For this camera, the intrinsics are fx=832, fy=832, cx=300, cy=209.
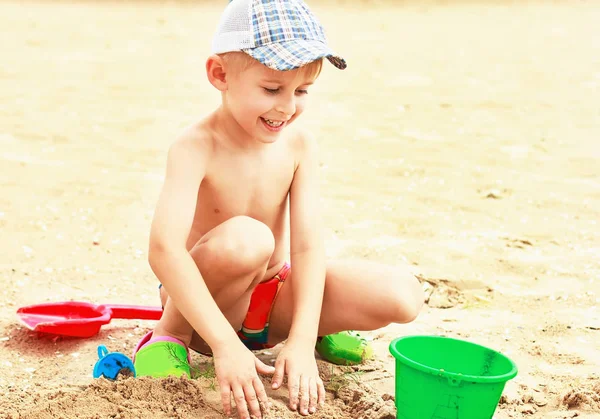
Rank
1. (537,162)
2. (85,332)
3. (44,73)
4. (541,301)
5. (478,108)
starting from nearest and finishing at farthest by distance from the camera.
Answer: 1. (85,332)
2. (541,301)
3. (537,162)
4. (478,108)
5. (44,73)

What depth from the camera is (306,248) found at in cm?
260

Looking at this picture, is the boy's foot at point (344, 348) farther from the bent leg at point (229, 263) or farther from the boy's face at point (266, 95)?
the boy's face at point (266, 95)

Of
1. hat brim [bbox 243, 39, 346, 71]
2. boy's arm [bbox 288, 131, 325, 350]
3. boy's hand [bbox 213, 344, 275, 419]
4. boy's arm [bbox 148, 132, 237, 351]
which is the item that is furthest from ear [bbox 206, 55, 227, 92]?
boy's hand [bbox 213, 344, 275, 419]

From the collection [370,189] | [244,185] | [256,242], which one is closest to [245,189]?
[244,185]

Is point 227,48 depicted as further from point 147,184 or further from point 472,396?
point 147,184

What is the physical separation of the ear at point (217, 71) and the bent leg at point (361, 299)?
0.64 m

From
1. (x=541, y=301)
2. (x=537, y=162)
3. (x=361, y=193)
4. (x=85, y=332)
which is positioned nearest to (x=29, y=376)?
(x=85, y=332)

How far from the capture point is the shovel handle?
2984 mm

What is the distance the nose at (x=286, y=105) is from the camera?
2336 mm

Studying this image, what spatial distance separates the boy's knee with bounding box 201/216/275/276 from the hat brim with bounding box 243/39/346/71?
49 cm

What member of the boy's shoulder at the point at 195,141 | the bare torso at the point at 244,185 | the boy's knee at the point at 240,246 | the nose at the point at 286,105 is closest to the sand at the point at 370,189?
the boy's knee at the point at 240,246

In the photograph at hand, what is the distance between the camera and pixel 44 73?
7.33 m

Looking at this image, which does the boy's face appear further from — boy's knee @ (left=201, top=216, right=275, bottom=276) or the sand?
the sand

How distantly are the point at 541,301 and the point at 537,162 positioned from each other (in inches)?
89.0
